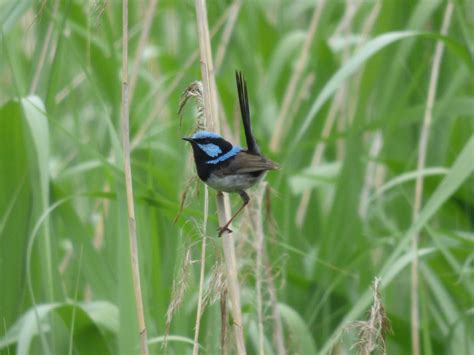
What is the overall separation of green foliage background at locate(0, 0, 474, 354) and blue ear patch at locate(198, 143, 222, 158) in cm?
14

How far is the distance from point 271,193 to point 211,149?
26.3 inches

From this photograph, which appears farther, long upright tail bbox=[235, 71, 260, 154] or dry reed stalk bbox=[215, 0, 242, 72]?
dry reed stalk bbox=[215, 0, 242, 72]

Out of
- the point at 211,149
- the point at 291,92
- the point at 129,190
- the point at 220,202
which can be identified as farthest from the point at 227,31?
the point at 129,190

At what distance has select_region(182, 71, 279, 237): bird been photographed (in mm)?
2289

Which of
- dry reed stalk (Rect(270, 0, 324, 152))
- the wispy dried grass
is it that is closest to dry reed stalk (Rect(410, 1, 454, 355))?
dry reed stalk (Rect(270, 0, 324, 152))

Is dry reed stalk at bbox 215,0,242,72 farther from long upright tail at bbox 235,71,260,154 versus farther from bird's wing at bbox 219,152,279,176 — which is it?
long upright tail at bbox 235,71,260,154

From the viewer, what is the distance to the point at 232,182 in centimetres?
249

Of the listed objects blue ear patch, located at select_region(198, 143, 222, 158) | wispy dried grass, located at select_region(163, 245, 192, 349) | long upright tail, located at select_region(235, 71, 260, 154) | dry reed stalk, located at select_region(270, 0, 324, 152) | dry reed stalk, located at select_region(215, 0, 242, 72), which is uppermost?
dry reed stalk, located at select_region(215, 0, 242, 72)

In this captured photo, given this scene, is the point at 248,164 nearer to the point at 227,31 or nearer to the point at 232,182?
the point at 232,182

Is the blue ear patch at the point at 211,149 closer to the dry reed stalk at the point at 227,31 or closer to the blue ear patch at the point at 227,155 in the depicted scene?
the blue ear patch at the point at 227,155

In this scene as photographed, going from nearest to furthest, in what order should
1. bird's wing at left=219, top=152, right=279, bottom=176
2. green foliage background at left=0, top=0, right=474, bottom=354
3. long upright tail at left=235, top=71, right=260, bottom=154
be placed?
long upright tail at left=235, top=71, right=260, bottom=154
bird's wing at left=219, top=152, right=279, bottom=176
green foliage background at left=0, top=0, right=474, bottom=354

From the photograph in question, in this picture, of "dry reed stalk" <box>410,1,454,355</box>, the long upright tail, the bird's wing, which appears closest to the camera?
the long upright tail

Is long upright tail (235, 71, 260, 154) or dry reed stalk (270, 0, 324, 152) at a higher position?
dry reed stalk (270, 0, 324, 152)

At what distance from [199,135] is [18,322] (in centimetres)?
119
